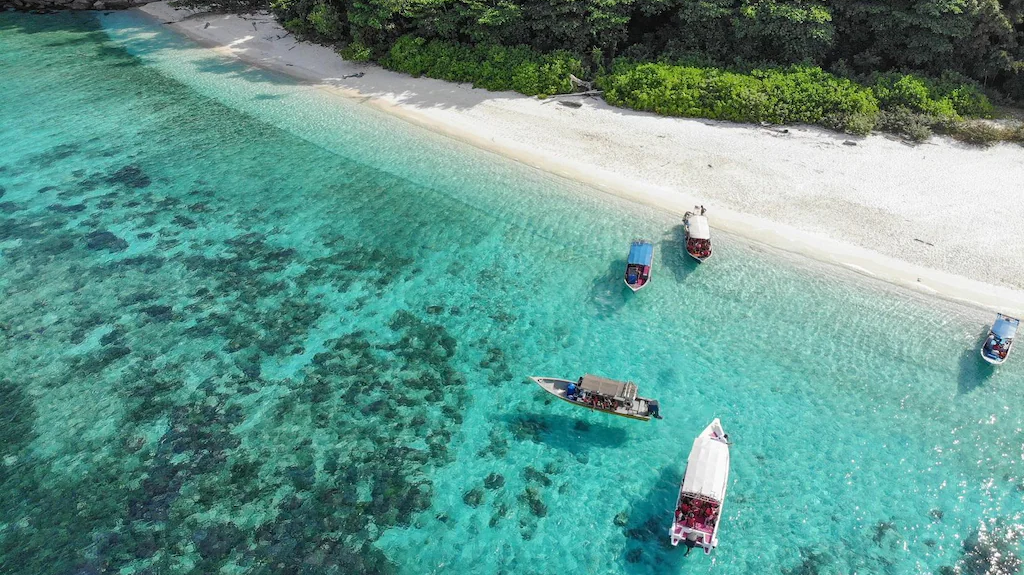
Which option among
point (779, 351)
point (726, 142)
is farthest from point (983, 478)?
point (726, 142)

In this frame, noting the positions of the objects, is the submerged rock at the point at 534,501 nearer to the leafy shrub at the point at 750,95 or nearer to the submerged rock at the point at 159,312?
the submerged rock at the point at 159,312

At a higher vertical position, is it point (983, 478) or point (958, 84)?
point (958, 84)

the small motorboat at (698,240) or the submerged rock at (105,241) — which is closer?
the small motorboat at (698,240)

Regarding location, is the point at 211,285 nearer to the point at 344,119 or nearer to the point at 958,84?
the point at 344,119

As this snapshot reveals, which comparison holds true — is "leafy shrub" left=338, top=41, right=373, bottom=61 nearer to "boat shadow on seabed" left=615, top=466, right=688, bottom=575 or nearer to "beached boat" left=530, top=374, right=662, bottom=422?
"beached boat" left=530, top=374, right=662, bottom=422

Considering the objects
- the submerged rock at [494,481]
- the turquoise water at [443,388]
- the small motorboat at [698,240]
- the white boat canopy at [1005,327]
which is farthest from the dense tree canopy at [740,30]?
the submerged rock at [494,481]

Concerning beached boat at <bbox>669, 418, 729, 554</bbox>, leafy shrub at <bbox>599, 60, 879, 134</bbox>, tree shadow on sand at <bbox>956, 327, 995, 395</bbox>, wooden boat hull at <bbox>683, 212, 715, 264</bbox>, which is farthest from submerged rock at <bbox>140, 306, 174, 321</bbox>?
tree shadow on sand at <bbox>956, 327, 995, 395</bbox>
